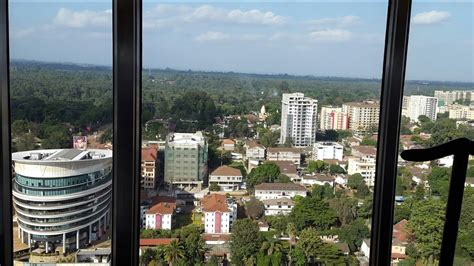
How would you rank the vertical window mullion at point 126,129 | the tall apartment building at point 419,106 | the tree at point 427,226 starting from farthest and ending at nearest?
the tree at point 427,226, the tall apartment building at point 419,106, the vertical window mullion at point 126,129

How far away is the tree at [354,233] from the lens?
193 centimetres

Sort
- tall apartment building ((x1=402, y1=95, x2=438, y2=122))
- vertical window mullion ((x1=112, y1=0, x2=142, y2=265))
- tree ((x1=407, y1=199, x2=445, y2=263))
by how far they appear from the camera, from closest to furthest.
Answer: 1. vertical window mullion ((x1=112, y1=0, x2=142, y2=265))
2. tall apartment building ((x1=402, y1=95, x2=438, y2=122))
3. tree ((x1=407, y1=199, x2=445, y2=263))

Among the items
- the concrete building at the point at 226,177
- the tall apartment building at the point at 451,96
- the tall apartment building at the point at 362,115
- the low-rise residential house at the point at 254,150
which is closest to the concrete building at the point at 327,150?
the tall apartment building at the point at 362,115

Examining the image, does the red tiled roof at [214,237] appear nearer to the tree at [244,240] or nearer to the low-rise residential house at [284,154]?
the tree at [244,240]

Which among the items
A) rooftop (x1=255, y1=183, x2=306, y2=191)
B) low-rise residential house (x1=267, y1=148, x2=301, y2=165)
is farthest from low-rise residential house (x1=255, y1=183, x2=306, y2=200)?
low-rise residential house (x1=267, y1=148, x2=301, y2=165)

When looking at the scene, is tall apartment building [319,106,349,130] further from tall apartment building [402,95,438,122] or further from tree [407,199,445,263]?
tree [407,199,445,263]

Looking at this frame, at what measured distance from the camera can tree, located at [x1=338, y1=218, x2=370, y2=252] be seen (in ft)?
6.32

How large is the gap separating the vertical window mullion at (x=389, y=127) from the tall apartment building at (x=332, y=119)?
15cm

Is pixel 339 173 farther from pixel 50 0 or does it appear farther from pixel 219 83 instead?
pixel 50 0

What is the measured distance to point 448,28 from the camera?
1.82 m

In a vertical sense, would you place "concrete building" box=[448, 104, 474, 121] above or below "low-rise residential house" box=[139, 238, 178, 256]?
above

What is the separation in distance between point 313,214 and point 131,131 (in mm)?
825

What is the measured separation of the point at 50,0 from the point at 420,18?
144cm

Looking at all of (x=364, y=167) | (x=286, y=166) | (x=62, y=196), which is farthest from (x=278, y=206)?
(x=62, y=196)
